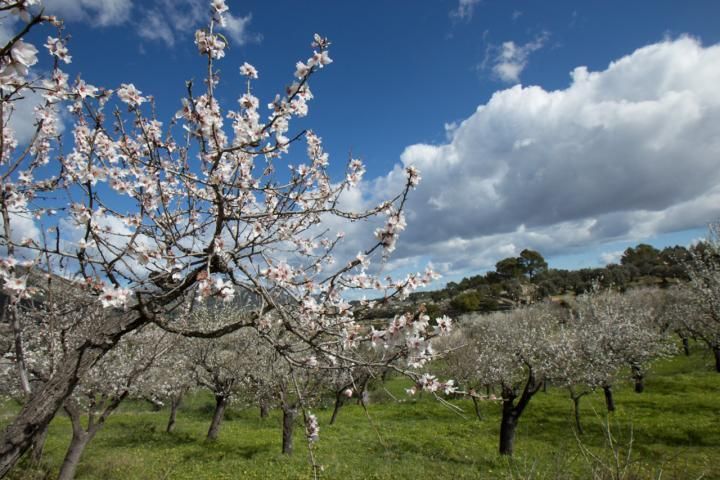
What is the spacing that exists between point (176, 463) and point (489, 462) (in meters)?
11.8

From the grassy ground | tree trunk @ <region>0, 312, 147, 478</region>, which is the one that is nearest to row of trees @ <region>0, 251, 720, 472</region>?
tree trunk @ <region>0, 312, 147, 478</region>

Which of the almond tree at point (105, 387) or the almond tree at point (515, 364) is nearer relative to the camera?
the almond tree at point (105, 387)

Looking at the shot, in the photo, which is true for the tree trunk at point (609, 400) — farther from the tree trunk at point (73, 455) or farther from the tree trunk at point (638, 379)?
the tree trunk at point (73, 455)

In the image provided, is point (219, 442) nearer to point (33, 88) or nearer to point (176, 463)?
point (176, 463)

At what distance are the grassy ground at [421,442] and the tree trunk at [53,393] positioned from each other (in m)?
7.11

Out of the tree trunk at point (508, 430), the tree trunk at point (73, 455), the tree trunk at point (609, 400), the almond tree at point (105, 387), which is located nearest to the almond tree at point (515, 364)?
the tree trunk at point (508, 430)

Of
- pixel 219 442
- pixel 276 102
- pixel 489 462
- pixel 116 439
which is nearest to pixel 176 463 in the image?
pixel 219 442

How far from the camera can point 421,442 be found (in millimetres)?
18406

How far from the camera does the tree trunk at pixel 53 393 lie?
11.2 feet

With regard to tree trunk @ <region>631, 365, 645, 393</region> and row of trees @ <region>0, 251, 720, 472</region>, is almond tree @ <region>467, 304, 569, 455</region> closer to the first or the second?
row of trees @ <region>0, 251, 720, 472</region>

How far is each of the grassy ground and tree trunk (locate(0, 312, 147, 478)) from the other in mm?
7108

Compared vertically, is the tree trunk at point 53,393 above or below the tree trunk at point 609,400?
above

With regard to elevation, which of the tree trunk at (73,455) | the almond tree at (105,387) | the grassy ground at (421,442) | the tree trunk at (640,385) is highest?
the almond tree at (105,387)

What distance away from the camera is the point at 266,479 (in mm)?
12938
